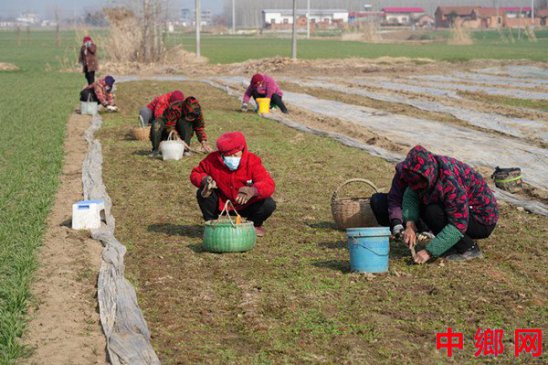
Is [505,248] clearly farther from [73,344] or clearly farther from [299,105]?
[299,105]

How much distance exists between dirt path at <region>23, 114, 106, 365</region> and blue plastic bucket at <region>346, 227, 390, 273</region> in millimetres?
2004

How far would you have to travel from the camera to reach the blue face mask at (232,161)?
325 inches

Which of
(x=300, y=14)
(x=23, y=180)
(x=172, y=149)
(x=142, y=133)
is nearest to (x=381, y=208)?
(x=23, y=180)

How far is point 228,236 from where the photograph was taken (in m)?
7.82

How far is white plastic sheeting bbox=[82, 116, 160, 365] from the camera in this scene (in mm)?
5418

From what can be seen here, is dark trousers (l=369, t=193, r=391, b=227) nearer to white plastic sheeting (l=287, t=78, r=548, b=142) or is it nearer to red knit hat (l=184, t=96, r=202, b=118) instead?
red knit hat (l=184, t=96, r=202, b=118)

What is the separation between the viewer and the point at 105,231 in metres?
8.77

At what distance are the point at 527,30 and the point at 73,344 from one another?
7123cm

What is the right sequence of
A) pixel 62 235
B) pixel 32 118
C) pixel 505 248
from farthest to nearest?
1. pixel 32 118
2. pixel 62 235
3. pixel 505 248

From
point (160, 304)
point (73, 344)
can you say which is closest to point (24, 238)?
point (160, 304)

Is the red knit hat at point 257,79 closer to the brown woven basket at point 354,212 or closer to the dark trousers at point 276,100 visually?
the dark trousers at point 276,100

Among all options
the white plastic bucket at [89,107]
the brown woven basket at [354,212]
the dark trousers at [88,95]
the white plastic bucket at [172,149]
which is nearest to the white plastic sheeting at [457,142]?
the brown woven basket at [354,212]

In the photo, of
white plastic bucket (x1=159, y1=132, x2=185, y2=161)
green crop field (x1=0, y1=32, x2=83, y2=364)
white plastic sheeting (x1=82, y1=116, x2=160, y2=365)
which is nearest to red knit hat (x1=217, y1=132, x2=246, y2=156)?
white plastic sheeting (x1=82, y1=116, x2=160, y2=365)

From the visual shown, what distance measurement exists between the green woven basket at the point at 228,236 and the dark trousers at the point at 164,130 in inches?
233
